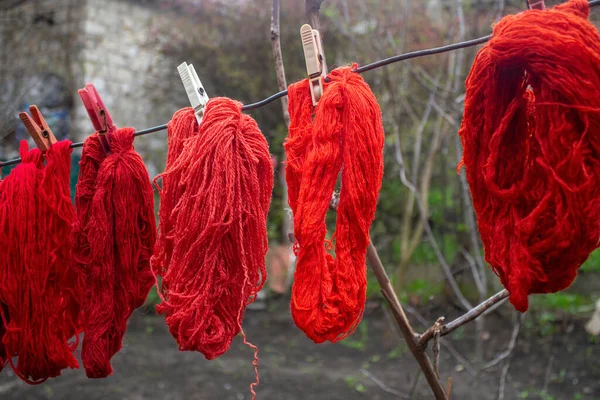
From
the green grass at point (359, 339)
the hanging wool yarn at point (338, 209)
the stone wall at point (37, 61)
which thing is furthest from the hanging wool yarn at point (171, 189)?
the green grass at point (359, 339)

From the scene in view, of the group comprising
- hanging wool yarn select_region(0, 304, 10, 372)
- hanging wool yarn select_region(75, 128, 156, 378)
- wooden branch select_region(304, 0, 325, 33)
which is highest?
wooden branch select_region(304, 0, 325, 33)

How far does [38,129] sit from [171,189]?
1.22ft

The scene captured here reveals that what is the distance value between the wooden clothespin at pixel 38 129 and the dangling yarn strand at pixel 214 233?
35 centimetres

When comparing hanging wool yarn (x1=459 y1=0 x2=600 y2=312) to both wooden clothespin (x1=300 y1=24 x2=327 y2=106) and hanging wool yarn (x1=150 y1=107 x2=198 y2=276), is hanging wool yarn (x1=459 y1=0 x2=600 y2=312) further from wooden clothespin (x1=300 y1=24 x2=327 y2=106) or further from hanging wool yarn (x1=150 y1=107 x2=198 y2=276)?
hanging wool yarn (x1=150 y1=107 x2=198 y2=276)

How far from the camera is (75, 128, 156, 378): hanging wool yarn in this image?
1032 millimetres

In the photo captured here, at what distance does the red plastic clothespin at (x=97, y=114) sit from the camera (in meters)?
1.07

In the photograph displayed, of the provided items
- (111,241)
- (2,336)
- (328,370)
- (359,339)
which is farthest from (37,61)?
(111,241)

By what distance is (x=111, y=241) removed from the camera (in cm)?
105

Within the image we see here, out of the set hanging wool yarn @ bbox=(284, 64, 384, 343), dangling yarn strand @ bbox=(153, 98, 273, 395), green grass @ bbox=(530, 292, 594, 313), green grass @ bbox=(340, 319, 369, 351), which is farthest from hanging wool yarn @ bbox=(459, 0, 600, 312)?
green grass @ bbox=(530, 292, 594, 313)

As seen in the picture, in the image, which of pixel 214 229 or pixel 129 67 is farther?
pixel 129 67

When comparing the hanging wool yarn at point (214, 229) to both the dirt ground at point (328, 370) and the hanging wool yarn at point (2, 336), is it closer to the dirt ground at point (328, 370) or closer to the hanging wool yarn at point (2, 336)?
the hanging wool yarn at point (2, 336)

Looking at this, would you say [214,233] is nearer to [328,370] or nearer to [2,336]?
[2,336]

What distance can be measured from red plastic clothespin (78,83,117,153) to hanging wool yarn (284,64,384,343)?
42 cm

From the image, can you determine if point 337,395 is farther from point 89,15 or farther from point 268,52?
point 89,15
